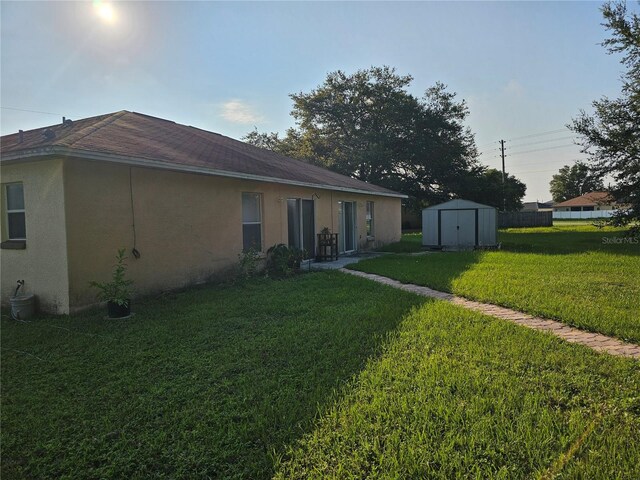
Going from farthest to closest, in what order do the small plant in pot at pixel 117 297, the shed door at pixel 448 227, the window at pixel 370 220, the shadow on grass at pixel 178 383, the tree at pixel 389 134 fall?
1. the tree at pixel 389 134
2. the window at pixel 370 220
3. the shed door at pixel 448 227
4. the small plant in pot at pixel 117 297
5. the shadow on grass at pixel 178 383

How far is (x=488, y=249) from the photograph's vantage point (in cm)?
1573

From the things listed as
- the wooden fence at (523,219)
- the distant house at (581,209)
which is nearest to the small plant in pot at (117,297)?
the wooden fence at (523,219)

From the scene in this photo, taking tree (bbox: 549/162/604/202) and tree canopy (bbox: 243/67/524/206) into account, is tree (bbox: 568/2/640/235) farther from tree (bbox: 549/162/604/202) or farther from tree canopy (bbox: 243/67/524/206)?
tree (bbox: 549/162/604/202)

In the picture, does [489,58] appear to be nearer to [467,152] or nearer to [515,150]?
[467,152]

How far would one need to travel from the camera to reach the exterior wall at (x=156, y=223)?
20.2 feet

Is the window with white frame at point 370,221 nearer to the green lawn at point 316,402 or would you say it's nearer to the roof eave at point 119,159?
A: the roof eave at point 119,159

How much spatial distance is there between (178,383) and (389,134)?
2806 centimetres

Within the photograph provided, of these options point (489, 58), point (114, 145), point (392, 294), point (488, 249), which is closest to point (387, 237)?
point (488, 249)

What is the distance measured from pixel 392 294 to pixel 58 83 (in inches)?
367

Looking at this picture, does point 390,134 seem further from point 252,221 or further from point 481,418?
point 481,418

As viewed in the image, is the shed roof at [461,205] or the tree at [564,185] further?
the tree at [564,185]

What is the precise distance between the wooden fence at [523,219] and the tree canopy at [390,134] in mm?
5676

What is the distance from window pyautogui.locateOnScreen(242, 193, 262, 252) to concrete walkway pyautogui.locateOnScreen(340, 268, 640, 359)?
419 cm

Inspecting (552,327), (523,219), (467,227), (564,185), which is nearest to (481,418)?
(552,327)
